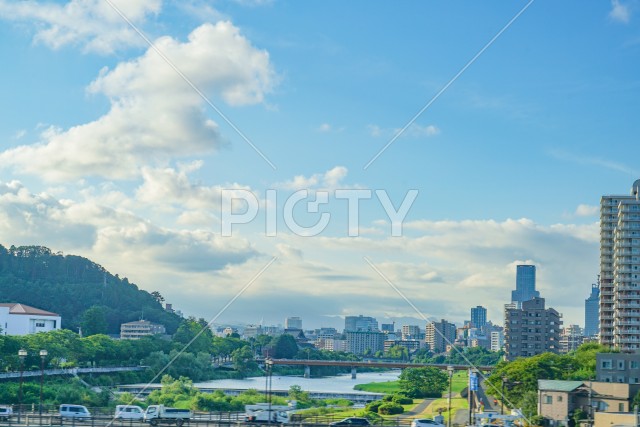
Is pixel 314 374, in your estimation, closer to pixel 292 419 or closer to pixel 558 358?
pixel 558 358

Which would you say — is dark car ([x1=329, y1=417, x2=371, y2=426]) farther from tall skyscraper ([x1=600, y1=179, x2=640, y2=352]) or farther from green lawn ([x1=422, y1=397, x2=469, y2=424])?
tall skyscraper ([x1=600, y1=179, x2=640, y2=352])

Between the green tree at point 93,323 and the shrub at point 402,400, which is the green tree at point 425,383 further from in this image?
the green tree at point 93,323

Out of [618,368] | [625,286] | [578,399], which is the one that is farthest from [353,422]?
[625,286]

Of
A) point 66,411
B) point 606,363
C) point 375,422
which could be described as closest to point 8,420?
point 66,411

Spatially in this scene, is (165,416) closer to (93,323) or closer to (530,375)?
(530,375)

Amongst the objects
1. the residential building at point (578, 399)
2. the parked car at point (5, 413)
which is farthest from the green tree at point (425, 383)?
the parked car at point (5, 413)

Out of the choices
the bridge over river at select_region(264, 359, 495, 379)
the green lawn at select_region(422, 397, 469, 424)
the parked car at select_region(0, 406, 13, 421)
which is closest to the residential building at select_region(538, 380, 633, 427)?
the green lawn at select_region(422, 397, 469, 424)
